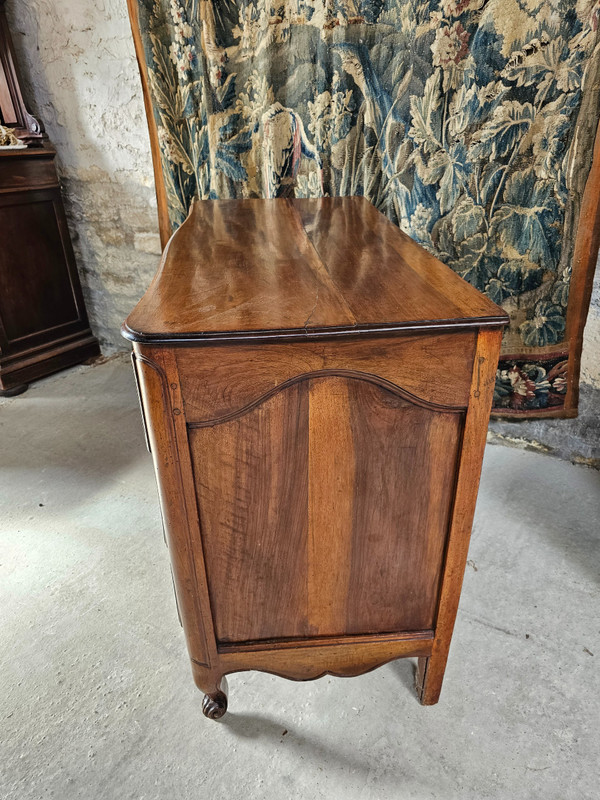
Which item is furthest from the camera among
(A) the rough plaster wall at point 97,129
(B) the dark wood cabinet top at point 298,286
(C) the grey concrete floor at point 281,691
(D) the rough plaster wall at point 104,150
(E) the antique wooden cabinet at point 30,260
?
(E) the antique wooden cabinet at point 30,260

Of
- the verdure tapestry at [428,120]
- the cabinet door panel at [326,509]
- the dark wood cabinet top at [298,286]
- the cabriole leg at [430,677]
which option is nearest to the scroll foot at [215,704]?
the cabinet door panel at [326,509]

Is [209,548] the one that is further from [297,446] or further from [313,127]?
[313,127]

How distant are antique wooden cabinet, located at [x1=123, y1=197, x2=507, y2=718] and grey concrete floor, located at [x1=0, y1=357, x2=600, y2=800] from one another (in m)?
0.11

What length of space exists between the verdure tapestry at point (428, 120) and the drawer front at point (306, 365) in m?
1.27

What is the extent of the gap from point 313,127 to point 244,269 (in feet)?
4.06

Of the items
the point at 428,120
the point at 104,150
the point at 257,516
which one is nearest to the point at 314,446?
the point at 257,516

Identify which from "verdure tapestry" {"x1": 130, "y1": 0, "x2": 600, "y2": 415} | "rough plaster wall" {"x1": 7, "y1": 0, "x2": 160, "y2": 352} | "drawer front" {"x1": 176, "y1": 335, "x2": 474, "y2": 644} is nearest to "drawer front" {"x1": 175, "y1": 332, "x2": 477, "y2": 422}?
"drawer front" {"x1": 176, "y1": 335, "x2": 474, "y2": 644}

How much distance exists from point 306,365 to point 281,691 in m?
0.88

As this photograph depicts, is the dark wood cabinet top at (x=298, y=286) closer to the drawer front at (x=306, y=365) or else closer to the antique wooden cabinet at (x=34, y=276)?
the drawer front at (x=306, y=365)

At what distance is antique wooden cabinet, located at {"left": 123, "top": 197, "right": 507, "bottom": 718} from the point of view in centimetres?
83

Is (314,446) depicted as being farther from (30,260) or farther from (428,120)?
(30,260)

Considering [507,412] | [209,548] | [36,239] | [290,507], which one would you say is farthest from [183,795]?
[36,239]

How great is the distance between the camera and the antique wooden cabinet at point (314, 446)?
2.73ft

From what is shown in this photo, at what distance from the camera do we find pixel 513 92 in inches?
68.2
